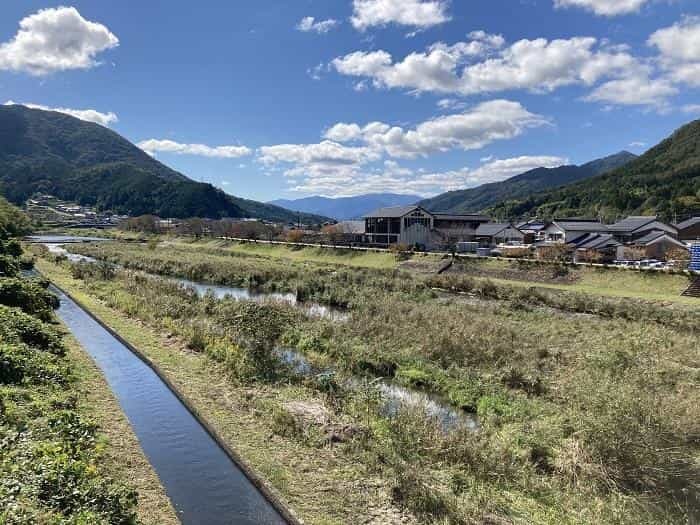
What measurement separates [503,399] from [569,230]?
2660 inches

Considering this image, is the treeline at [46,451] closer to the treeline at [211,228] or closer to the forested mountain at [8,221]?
the forested mountain at [8,221]

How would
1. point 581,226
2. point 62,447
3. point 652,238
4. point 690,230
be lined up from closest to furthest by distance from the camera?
point 62,447 < point 652,238 < point 581,226 < point 690,230

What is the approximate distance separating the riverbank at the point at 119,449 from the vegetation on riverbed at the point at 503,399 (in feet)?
10.5

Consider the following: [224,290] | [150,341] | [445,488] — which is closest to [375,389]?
[445,488]

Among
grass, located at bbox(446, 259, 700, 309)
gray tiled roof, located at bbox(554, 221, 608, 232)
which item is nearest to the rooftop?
gray tiled roof, located at bbox(554, 221, 608, 232)

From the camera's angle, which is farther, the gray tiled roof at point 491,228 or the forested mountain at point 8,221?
the gray tiled roof at point 491,228

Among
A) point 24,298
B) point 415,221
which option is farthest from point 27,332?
point 415,221

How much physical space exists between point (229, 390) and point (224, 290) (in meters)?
26.4

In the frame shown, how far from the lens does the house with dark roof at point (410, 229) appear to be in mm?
71625

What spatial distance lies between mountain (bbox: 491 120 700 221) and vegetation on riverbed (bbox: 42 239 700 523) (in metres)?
107

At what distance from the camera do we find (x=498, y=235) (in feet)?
248

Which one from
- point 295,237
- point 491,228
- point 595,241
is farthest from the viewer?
point 295,237

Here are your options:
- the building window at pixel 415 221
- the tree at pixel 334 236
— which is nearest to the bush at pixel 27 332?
the tree at pixel 334 236

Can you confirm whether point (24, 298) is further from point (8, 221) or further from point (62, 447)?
point (8, 221)
